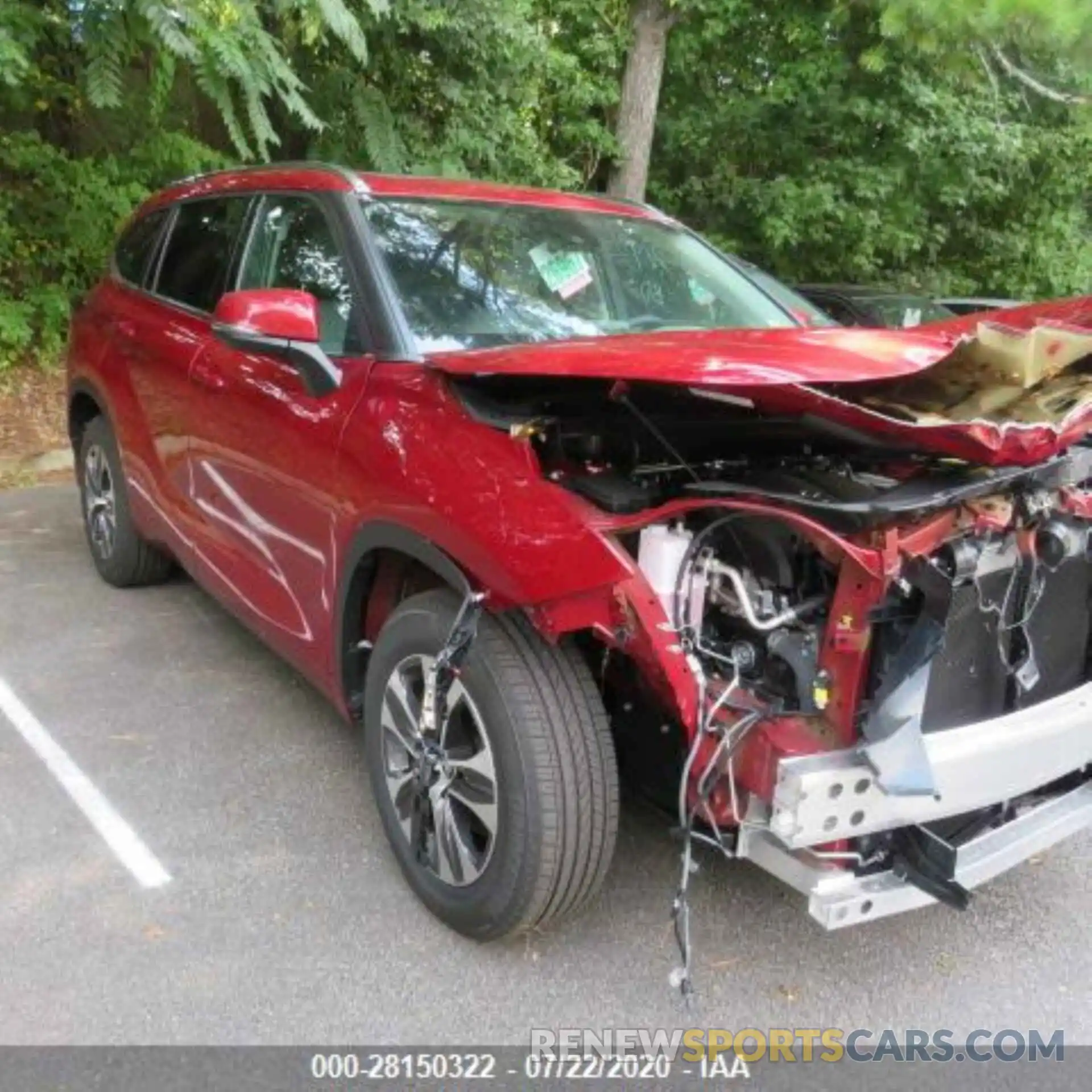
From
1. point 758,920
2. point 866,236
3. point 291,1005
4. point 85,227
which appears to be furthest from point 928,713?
point 866,236

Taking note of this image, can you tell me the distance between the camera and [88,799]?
Answer: 3.47 m

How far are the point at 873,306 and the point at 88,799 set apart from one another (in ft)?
24.2

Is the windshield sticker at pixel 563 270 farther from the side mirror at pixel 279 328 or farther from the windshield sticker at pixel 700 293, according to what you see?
the side mirror at pixel 279 328

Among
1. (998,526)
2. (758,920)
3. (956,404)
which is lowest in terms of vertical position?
(758,920)

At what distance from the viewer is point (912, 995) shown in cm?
271

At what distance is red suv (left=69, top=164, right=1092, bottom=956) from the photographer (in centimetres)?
218

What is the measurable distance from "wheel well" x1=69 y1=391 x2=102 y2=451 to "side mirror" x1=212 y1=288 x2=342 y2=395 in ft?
8.46

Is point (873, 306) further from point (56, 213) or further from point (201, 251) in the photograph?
point (56, 213)

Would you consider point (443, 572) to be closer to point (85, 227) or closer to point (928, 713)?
point (928, 713)

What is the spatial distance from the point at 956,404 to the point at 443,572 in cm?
122

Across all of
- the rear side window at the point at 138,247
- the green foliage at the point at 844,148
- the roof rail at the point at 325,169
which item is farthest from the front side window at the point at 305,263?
the green foliage at the point at 844,148

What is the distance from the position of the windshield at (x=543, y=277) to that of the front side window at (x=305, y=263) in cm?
16

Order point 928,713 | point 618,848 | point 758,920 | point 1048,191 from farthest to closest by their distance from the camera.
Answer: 1. point 1048,191
2. point 618,848
3. point 758,920
4. point 928,713

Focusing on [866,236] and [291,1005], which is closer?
[291,1005]
